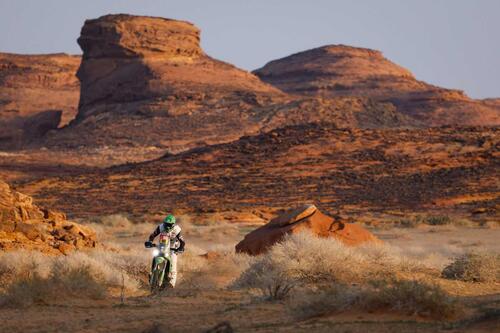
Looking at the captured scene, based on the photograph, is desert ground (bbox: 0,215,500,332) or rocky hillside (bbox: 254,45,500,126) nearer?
desert ground (bbox: 0,215,500,332)

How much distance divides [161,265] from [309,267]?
221cm

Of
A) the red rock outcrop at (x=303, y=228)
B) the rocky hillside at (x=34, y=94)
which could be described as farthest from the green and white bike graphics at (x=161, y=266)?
the rocky hillside at (x=34, y=94)

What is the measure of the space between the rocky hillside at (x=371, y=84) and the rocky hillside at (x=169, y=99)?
2468cm

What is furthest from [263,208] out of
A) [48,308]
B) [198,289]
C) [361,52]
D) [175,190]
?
[361,52]

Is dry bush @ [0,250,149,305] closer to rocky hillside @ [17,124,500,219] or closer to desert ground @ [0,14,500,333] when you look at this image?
desert ground @ [0,14,500,333]

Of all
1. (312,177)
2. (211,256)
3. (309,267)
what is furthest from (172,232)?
(312,177)

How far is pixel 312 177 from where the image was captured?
150 ft

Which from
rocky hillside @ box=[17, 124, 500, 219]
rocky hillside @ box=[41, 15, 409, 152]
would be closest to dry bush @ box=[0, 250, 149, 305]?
rocky hillside @ box=[17, 124, 500, 219]

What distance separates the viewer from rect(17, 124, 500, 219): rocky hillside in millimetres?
40281

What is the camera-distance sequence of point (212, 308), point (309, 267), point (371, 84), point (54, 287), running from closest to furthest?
point (212, 308)
point (54, 287)
point (309, 267)
point (371, 84)

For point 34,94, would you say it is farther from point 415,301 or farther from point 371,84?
point 415,301

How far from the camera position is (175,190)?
4531cm

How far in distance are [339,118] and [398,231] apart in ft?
122

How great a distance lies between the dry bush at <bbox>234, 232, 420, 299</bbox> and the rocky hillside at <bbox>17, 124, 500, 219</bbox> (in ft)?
69.3
